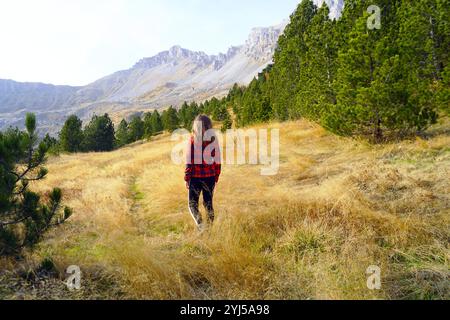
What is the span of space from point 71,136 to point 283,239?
39.3m

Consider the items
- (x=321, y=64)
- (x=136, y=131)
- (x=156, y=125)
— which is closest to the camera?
(x=321, y=64)

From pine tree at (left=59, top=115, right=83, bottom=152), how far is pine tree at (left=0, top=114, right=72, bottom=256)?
3753 cm

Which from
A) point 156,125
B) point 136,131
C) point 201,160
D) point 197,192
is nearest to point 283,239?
point 197,192

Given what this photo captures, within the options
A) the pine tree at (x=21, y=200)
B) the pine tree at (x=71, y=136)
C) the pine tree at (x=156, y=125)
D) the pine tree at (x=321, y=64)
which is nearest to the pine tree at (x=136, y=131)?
the pine tree at (x=156, y=125)

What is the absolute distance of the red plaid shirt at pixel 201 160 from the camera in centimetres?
489

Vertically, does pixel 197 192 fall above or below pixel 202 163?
below

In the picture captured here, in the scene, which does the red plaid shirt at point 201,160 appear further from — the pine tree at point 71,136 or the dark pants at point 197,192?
the pine tree at point 71,136

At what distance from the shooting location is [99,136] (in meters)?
42.0

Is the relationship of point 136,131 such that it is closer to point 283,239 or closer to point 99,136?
point 99,136

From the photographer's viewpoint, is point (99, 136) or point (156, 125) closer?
point (99, 136)

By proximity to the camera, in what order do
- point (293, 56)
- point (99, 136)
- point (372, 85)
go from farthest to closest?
1. point (99, 136)
2. point (293, 56)
3. point (372, 85)

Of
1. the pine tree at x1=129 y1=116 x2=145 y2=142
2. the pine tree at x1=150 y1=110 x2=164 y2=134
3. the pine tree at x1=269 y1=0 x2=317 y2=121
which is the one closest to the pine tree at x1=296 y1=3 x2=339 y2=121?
the pine tree at x1=269 y1=0 x2=317 y2=121

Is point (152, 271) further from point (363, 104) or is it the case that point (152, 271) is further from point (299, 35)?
point (299, 35)
